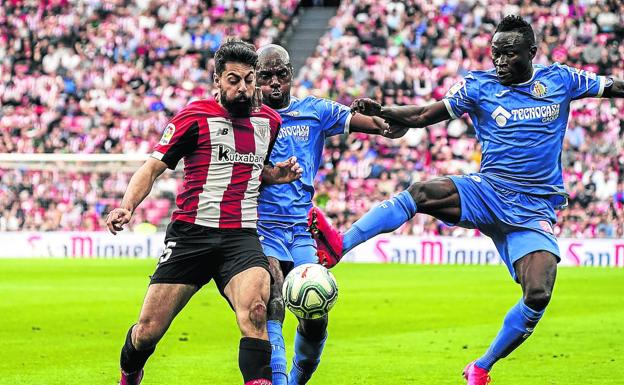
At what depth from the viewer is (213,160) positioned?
24.6 feet

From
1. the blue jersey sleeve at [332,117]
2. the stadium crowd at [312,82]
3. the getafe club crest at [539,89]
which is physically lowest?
the stadium crowd at [312,82]

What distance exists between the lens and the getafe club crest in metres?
8.99

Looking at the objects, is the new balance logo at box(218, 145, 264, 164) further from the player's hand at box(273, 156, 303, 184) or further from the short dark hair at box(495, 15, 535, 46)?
the short dark hair at box(495, 15, 535, 46)

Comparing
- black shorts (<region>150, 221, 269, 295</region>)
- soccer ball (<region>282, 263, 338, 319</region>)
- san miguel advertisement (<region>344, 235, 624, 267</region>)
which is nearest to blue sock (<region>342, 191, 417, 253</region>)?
soccer ball (<region>282, 263, 338, 319</region>)

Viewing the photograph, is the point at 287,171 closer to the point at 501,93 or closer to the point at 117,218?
the point at 117,218

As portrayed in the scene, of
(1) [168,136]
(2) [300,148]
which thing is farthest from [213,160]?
(2) [300,148]

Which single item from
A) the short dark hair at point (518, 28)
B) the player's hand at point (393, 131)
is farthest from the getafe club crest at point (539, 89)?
the player's hand at point (393, 131)

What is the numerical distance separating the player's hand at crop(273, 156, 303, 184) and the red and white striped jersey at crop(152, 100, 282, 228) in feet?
1.07

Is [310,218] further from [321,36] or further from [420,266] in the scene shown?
[321,36]

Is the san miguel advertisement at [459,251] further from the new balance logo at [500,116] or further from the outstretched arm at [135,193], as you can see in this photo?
the outstretched arm at [135,193]

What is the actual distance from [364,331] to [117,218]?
307 inches

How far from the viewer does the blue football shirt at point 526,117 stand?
29.4 feet

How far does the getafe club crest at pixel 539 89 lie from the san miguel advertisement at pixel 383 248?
16974 mm

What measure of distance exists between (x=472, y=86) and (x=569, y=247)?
17.4m
